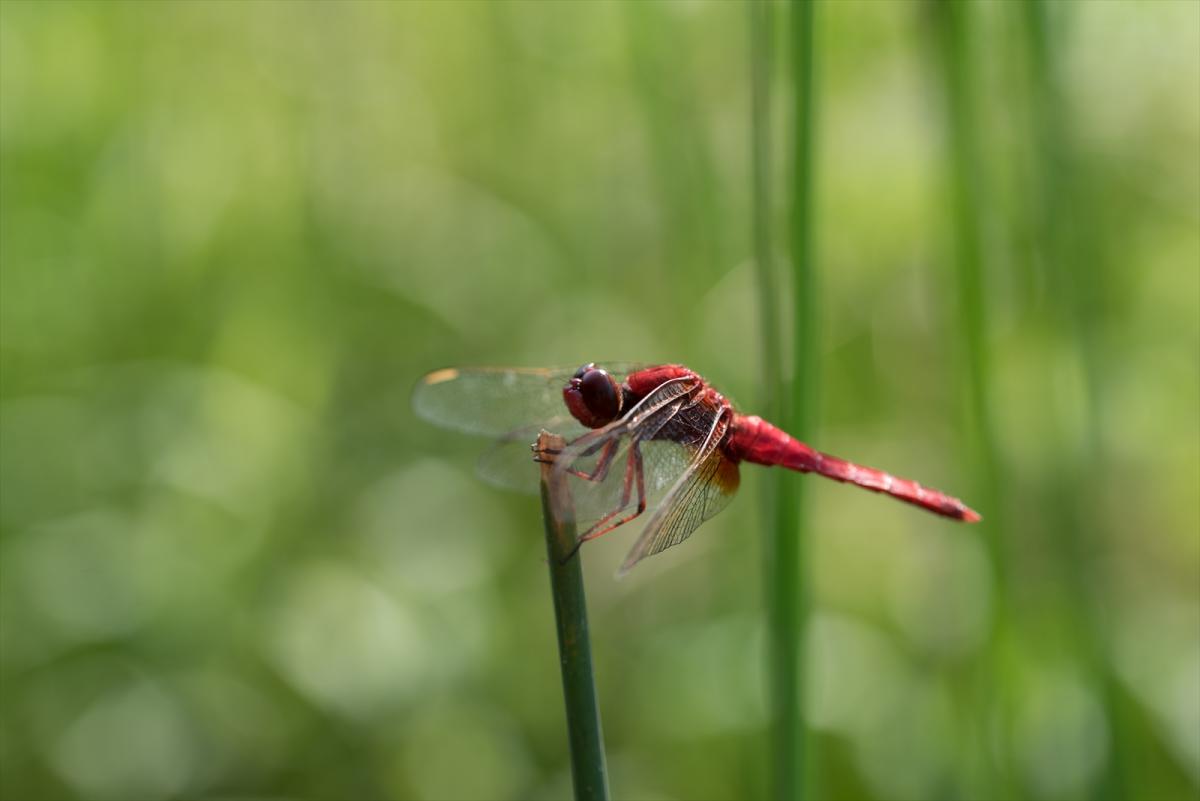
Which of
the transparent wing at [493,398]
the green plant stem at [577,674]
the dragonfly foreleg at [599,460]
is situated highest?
the transparent wing at [493,398]

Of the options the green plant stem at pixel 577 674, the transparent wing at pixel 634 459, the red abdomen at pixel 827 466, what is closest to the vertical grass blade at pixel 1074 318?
the red abdomen at pixel 827 466

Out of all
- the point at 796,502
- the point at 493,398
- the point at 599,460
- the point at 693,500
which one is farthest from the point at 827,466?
the point at 796,502

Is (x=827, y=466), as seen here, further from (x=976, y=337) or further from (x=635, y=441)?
(x=976, y=337)

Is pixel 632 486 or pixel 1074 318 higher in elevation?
pixel 1074 318

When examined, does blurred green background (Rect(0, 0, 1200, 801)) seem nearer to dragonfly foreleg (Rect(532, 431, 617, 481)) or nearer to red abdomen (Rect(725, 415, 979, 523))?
red abdomen (Rect(725, 415, 979, 523))

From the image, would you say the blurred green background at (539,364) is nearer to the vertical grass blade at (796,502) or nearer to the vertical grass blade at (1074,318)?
the vertical grass blade at (1074,318)

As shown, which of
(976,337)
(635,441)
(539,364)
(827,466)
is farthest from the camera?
(539,364)
